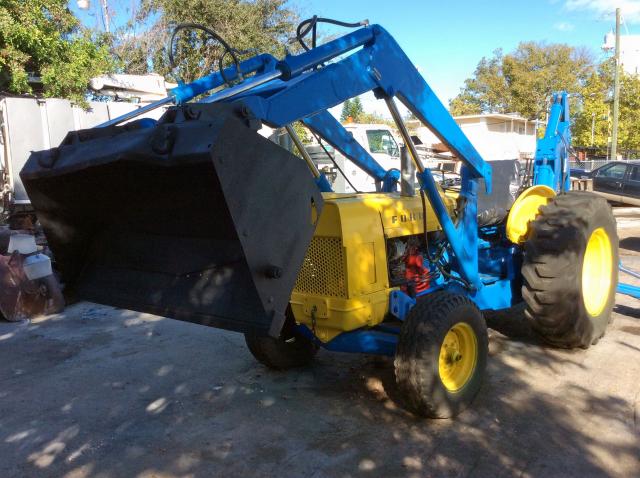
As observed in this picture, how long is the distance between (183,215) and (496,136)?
74.9ft

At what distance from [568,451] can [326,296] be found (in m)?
1.73

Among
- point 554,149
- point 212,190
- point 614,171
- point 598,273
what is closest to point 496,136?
point 614,171

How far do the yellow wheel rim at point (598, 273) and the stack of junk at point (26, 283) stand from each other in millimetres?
5923

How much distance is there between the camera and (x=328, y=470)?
3332mm

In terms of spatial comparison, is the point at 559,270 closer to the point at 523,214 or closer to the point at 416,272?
the point at 523,214

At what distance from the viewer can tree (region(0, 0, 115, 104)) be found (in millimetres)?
10703

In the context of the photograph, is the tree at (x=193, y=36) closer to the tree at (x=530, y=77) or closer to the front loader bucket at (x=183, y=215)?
the front loader bucket at (x=183, y=215)

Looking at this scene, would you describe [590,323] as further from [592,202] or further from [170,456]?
[170,456]

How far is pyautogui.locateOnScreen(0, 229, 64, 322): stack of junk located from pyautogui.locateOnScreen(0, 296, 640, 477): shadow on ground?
1301mm

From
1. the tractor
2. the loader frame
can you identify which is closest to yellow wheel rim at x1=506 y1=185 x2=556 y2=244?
the tractor

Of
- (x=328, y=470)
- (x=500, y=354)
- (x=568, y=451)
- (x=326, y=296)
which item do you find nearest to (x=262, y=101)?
(x=326, y=296)

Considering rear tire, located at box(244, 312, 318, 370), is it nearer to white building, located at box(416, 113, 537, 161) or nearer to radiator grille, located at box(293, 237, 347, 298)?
radiator grille, located at box(293, 237, 347, 298)

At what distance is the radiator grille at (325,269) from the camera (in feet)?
12.4

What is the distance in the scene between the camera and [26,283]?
702 cm
